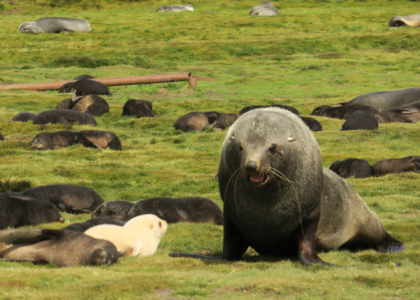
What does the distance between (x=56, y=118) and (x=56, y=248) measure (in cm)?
1272

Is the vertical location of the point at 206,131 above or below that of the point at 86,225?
below

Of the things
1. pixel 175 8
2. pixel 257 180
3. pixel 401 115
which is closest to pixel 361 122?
pixel 401 115

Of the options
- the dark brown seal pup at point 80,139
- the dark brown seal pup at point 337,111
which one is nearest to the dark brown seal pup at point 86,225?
the dark brown seal pup at point 80,139

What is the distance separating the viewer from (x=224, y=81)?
28359 millimetres

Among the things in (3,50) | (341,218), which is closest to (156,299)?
(341,218)

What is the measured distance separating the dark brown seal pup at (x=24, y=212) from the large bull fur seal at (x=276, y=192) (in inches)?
118

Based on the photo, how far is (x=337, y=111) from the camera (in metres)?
20.7

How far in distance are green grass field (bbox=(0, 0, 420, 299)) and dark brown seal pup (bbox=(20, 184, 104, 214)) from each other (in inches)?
24.1

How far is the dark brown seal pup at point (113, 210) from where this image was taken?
9156 millimetres

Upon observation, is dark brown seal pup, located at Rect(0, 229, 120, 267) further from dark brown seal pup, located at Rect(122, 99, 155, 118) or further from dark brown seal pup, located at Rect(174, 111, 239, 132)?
dark brown seal pup, located at Rect(122, 99, 155, 118)

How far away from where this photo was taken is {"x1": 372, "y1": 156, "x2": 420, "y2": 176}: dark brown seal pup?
1271 centimetres

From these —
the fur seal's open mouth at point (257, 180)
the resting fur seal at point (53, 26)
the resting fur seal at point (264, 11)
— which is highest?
the resting fur seal at point (264, 11)

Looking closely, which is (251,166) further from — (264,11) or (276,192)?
(264,11)

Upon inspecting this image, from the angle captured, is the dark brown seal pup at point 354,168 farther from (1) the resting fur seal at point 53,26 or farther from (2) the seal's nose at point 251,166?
(1) the resting fur seal at point 53,26
